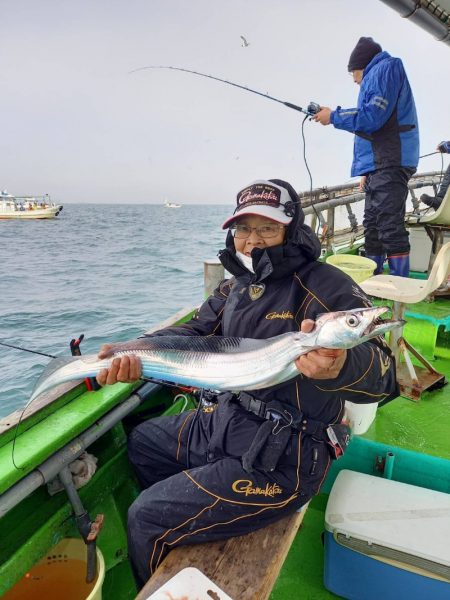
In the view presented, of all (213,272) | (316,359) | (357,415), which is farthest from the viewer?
(213,272)

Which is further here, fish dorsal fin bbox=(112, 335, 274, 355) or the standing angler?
the standing angler

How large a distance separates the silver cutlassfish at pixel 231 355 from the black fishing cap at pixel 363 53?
461 cm

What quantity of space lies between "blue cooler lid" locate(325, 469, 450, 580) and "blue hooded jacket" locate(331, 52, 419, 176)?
3.80m

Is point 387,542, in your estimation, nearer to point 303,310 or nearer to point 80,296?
point 303,310

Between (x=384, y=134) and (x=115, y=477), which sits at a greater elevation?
(x=384, y=134)

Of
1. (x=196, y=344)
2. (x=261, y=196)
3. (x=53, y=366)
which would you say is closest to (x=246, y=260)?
(x=261, y=196)

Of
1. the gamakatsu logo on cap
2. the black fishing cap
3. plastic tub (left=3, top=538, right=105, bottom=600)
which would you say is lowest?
plastic tub (left=3, top=538, right=105, bottom=600)

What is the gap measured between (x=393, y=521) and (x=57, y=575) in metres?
2.02

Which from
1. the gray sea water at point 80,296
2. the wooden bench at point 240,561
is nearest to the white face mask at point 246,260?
the wooden bench at point 240,561

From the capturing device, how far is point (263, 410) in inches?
83.8

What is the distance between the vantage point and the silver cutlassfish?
147 cm

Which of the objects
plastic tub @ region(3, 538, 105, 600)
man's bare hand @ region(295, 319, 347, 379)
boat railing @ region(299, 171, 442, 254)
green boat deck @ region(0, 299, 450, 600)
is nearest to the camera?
man's bare hand @ region(295, 319, 347, 379)

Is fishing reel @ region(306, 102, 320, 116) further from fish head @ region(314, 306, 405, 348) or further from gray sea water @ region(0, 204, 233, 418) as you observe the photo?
gray sea water @ region(0, 204, 233, 418)

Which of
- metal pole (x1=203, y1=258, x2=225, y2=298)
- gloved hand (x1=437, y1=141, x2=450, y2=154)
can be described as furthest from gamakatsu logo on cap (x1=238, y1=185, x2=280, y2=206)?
gloved hand (x1=437, y1=141, x2=450, y2=154)
